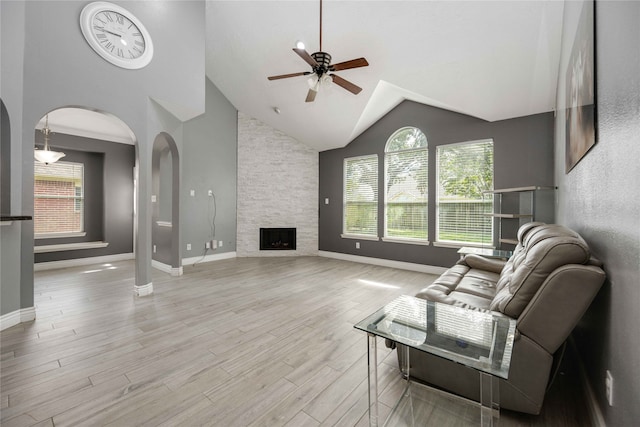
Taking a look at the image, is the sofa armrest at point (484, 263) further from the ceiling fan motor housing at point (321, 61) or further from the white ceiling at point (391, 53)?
the ceiling fan motor housing at point (321, 61)

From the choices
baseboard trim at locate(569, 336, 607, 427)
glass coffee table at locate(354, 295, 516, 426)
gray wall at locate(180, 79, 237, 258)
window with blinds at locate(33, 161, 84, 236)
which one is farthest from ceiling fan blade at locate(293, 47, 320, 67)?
window with blinds at locate(33, 161, 84, 236)

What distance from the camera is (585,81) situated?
163 cm

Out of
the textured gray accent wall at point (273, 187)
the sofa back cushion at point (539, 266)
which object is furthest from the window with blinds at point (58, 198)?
the sofa back cushion at point (539, 266)

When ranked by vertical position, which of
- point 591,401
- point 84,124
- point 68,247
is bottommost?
point 591,401

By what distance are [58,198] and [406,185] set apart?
268 inches

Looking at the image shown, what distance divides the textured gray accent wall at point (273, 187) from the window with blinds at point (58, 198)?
3209mm

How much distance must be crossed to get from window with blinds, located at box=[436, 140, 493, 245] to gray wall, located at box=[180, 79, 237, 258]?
427 centimetres

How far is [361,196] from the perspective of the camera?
5.82m

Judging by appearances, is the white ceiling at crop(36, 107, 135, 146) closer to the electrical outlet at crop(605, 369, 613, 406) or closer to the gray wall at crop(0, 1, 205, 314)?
the gray wall at crop(0, 1, 205, 314)

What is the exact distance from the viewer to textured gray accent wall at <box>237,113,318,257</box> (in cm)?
621

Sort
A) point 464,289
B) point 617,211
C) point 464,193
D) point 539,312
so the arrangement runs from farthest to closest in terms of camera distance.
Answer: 1. point 464,193
2. point 464,289
3. point 539,312
4. point 617,211

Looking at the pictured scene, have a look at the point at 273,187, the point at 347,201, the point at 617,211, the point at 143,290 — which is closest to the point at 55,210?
the point at 143,290

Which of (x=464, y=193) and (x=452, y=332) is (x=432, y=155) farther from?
(x=452, y=332)

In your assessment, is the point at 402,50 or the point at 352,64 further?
the point at 402,50
